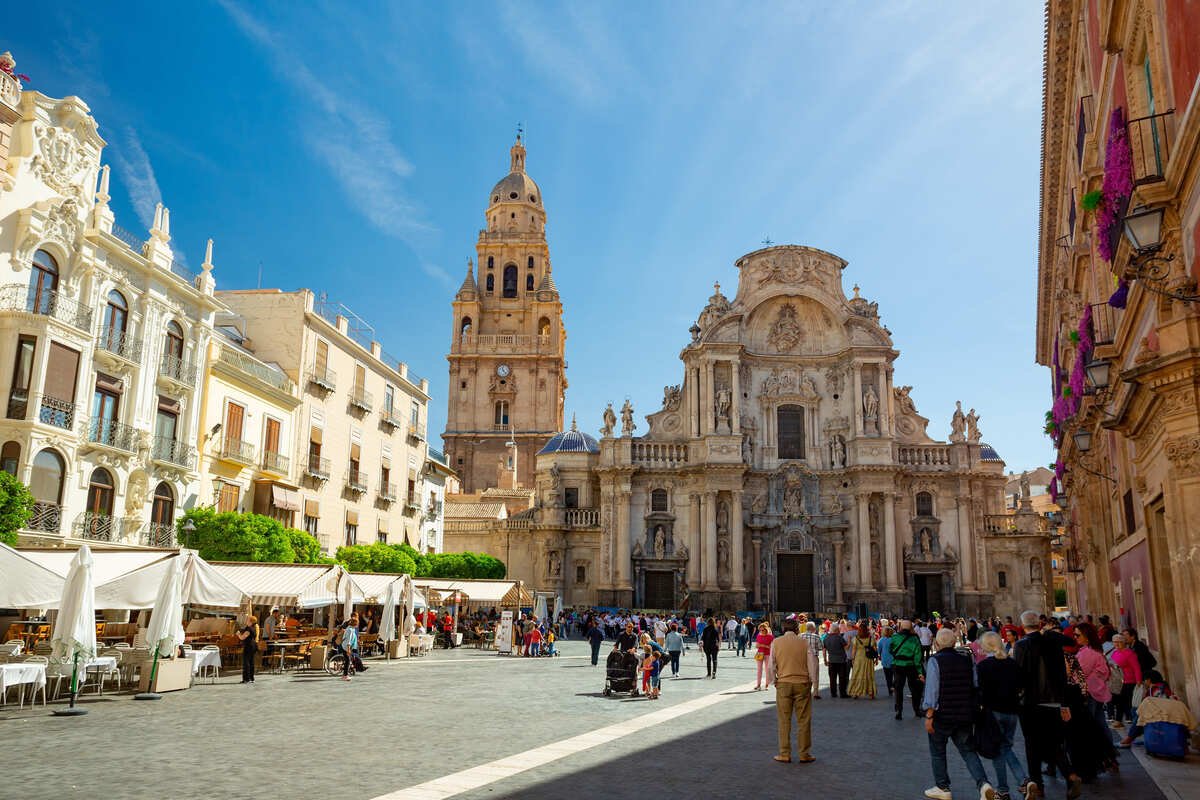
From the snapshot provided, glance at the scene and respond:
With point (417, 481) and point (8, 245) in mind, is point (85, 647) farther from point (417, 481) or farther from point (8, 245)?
point (417, 481)

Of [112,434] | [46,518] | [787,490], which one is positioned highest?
[787,490]

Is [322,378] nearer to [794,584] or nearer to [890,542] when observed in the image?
[794,584]

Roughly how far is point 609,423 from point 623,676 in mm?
31681

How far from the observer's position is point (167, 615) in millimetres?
16875

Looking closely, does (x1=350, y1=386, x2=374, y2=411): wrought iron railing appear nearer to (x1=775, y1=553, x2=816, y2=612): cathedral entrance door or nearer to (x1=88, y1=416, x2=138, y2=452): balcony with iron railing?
(x1=88, y1=416, x2=138, y2=452): balcony with iron railing

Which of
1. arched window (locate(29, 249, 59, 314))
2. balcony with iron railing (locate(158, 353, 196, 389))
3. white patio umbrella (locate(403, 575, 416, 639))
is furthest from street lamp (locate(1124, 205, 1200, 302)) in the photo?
balcony with iron railing (locate(158, 353, 196, 389))

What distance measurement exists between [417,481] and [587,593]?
11.4 metres

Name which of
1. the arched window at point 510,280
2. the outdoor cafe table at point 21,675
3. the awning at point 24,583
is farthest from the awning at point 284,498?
the arched window at point 510,280

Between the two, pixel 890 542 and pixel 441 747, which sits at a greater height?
pixel 890 542

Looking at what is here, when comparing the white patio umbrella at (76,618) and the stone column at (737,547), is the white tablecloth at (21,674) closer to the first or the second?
the white patio umbrella at (76,618)

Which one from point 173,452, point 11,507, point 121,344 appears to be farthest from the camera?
point 173,452

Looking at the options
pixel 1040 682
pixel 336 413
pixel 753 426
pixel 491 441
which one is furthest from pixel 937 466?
pixel 1040 682

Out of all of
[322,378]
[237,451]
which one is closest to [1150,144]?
[237,451]

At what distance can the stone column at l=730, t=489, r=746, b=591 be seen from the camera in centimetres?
4685
